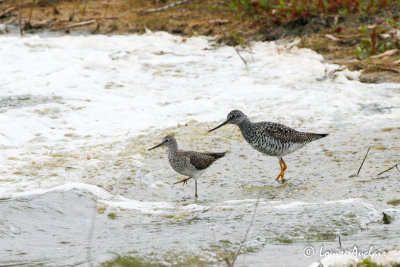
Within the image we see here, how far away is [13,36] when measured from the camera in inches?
579

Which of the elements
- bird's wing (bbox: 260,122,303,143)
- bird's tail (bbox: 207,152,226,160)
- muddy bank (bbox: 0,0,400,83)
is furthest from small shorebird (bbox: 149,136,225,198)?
muddy bank (bbox: 0,0,400,83)

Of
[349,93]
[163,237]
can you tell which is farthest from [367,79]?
[163,237]

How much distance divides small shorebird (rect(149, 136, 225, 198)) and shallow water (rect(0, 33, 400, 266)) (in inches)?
10.0

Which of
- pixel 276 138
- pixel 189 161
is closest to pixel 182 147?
pixel 189 161

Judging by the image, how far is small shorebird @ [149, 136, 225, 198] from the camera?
26.2 feet

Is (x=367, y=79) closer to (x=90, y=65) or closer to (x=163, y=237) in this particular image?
→ (x=90, y=65)

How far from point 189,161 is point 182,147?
52.8 inches

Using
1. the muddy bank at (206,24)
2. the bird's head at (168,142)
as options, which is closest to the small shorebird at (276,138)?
the bird's head at (168,142)

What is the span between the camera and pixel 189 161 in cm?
799

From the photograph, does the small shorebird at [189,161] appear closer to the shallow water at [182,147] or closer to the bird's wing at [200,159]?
the bird's wing at [200,159]

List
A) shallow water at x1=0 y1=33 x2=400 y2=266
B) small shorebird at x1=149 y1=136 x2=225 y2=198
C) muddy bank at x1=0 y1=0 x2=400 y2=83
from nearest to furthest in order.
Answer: shallow water at x1=0 y1=33 x2=400 y2=266
small shorebird at x1=149 y1=136 x2=225 y2=198
muddy bank at x1=0 y1=0 x2=400 y2=83

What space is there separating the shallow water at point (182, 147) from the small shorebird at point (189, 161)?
0.25m

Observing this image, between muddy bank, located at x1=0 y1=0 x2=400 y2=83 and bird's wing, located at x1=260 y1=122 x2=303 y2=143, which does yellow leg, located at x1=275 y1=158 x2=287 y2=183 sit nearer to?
bird's wing, located at x1=260 y1=122 x2=303 y2=143

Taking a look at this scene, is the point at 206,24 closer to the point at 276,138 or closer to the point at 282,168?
the point at 276,138
